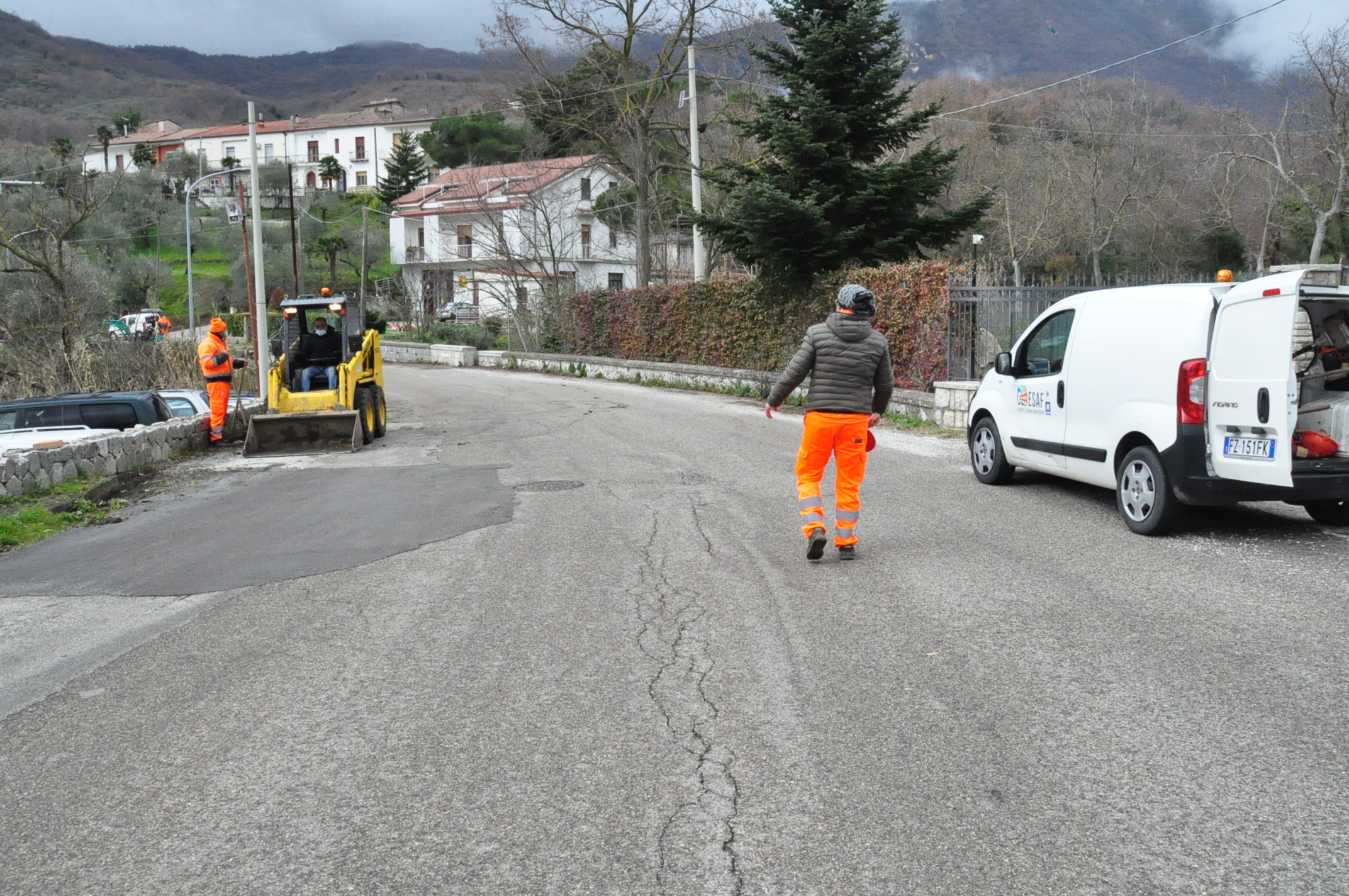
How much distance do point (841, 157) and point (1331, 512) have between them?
13661 mm

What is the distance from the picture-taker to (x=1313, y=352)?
8961mm

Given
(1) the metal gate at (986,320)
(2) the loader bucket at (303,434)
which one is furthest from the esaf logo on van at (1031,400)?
(2) the loader bucket at (303,434)

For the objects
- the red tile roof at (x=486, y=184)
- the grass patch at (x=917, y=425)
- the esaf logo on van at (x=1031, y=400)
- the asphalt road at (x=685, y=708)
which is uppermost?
the red tile roof at (x=486, y=184)

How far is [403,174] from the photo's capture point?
296 feet

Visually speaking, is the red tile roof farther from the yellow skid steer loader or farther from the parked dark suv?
the parked dark suv

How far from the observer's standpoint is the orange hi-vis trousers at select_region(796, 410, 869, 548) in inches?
311

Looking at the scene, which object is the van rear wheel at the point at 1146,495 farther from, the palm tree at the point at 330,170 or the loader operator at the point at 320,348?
the palm tree at the point at 330,170

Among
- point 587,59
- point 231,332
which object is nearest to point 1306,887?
point 587,59

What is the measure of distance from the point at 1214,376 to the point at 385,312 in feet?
171

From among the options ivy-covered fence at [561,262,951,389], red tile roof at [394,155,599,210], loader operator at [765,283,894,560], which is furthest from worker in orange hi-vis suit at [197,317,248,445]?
red tile roof at [394,155,599,210]

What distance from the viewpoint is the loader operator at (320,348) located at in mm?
18109

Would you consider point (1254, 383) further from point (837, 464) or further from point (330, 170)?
point (330, 170)

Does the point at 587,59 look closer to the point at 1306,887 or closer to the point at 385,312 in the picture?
the point at 385,312

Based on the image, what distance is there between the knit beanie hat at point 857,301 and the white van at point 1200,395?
2452 mm
